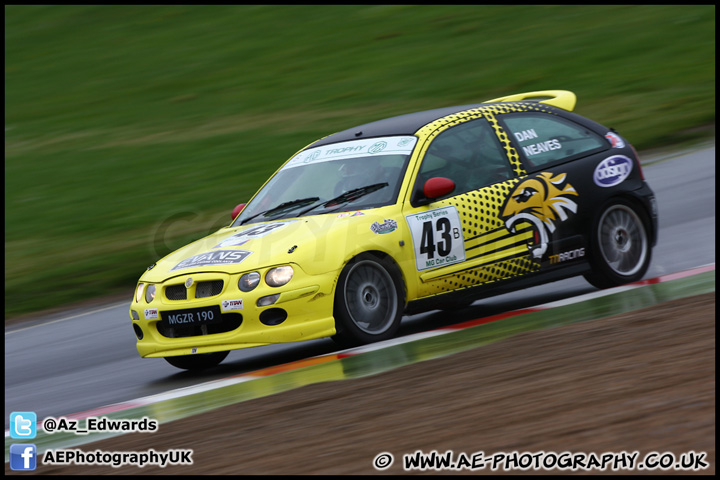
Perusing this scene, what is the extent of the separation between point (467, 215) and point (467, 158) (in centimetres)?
54

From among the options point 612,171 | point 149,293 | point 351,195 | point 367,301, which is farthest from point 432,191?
point 149,293

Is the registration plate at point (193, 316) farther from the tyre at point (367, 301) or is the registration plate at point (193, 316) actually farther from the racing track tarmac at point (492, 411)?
the racing track tarmac at point (492, 411)

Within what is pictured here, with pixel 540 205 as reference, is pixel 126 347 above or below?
below

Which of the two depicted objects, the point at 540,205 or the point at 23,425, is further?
the point at 540,205

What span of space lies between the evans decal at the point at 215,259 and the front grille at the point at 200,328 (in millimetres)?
391

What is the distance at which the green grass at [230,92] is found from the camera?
14.4 meters

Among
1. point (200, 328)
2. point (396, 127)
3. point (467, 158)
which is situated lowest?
point (200, 328)

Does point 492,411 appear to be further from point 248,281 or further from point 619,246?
point 619,246

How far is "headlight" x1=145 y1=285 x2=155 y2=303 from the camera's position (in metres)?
7.75

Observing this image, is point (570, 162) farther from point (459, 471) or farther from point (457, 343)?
point (459, 471)

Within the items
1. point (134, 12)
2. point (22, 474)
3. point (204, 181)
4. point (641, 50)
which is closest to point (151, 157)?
point (204, 181)

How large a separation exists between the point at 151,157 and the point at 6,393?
36.2 ft

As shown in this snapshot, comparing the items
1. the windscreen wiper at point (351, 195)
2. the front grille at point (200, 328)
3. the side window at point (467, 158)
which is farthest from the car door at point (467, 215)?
the front grille at point (200, 328)

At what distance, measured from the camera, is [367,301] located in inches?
303
